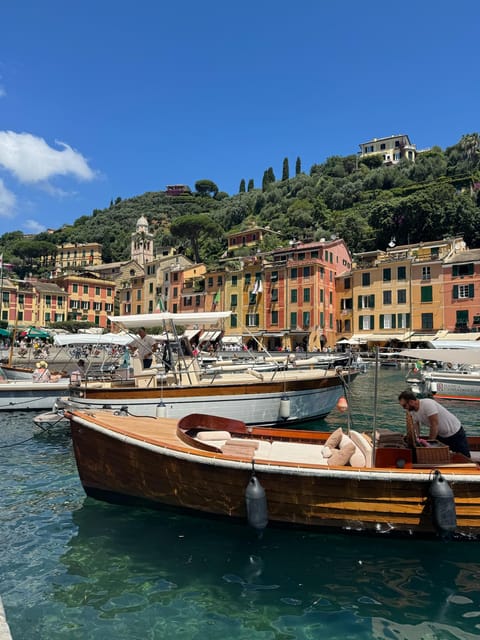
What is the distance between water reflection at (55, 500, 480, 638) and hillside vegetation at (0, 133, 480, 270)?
61.6 m

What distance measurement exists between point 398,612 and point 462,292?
46895 mm

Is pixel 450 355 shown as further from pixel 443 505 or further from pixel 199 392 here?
pixel 199 392

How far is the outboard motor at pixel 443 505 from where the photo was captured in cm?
591

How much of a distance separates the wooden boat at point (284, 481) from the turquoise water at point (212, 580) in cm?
40

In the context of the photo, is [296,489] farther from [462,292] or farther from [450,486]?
[462,292]

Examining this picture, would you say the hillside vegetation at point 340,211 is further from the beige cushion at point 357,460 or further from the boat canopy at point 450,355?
the beige cushion at point 357,460

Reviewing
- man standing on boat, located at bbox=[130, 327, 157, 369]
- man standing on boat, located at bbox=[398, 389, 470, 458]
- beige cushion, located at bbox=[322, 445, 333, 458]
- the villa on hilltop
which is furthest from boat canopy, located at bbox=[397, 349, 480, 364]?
the villa on hilltop

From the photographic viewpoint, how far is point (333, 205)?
92812mm

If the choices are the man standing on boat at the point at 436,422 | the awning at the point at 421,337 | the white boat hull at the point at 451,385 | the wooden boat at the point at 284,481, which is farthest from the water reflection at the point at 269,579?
the awning at the point at 421,337

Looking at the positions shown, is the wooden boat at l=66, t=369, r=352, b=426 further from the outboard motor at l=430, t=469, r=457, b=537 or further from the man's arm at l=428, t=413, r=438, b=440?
the outboard motor at l=430, t=469, r=457, b=537

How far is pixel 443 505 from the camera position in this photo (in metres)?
5.91

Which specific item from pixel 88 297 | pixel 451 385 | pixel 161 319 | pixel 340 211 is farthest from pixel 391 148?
pixel 161 319

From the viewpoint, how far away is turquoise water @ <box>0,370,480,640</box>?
15.9 ft

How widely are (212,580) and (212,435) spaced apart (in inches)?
124
